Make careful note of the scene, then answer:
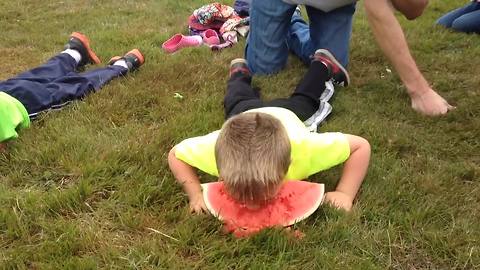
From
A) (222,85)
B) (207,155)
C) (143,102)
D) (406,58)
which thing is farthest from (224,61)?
(207,155)

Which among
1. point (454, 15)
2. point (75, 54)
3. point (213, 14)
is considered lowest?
point (454, 15)

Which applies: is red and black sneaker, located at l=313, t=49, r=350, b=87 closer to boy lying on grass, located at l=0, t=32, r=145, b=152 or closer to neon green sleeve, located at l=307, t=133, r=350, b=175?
neon green sleeve, located at l=307, t=133, r=350, b=175

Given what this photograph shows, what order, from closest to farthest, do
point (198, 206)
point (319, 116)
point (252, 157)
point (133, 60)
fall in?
point (252, 157)
point (198, 206)
point (319, 116)
point (133, 60)

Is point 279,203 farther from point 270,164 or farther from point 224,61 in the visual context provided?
point 224,61

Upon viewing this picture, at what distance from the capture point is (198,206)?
247 centimetres

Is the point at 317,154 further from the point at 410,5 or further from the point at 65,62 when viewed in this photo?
the point at 65,62

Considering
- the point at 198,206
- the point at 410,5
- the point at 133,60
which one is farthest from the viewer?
the point at 133,60

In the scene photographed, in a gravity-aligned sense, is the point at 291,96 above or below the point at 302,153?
below

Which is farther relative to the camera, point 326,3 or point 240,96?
point 326,3

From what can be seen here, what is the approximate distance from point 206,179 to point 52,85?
1583 mm


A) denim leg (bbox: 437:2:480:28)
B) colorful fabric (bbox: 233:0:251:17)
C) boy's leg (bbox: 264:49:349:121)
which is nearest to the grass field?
boy's leg (bbox: 264:49:349:121)

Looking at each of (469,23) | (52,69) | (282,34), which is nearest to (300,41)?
(282,34)

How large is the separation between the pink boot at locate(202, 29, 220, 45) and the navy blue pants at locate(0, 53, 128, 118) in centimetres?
110

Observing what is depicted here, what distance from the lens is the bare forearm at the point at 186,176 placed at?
8.45 ft
